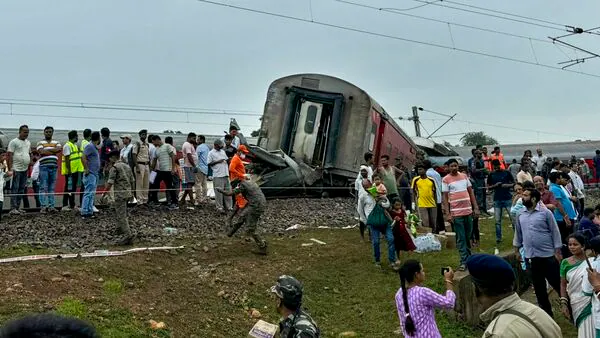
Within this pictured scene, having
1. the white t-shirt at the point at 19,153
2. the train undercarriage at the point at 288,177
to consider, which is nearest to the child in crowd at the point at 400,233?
the train undercarriage at the point at 288,177

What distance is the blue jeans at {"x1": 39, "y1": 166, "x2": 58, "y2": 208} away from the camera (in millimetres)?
11695

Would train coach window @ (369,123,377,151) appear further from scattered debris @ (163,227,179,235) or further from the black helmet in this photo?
the black helmet

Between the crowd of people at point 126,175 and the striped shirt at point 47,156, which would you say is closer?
the crowd of people at point 126,175

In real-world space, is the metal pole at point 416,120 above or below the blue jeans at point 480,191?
above

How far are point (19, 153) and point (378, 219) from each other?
21.6ft

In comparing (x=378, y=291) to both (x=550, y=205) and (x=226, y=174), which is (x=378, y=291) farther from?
(x=226, y=174)

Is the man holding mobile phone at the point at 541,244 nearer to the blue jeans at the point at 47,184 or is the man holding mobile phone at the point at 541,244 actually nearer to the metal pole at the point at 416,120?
the blue jeans at the point at 47,184

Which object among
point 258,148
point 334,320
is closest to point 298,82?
point 258,148

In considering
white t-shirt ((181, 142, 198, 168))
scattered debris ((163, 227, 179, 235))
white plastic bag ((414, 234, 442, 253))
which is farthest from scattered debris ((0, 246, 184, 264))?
white t-shirt ((181, 142, 198, 168))

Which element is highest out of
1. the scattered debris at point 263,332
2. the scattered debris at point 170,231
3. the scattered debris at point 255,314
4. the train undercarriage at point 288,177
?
the train undercarriage at point 288,177

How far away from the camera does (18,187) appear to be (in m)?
11.6

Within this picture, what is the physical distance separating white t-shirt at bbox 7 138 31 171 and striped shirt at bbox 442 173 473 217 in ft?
24.5

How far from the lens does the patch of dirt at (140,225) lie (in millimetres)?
9680

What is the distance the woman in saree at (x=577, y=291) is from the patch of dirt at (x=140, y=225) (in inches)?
236
